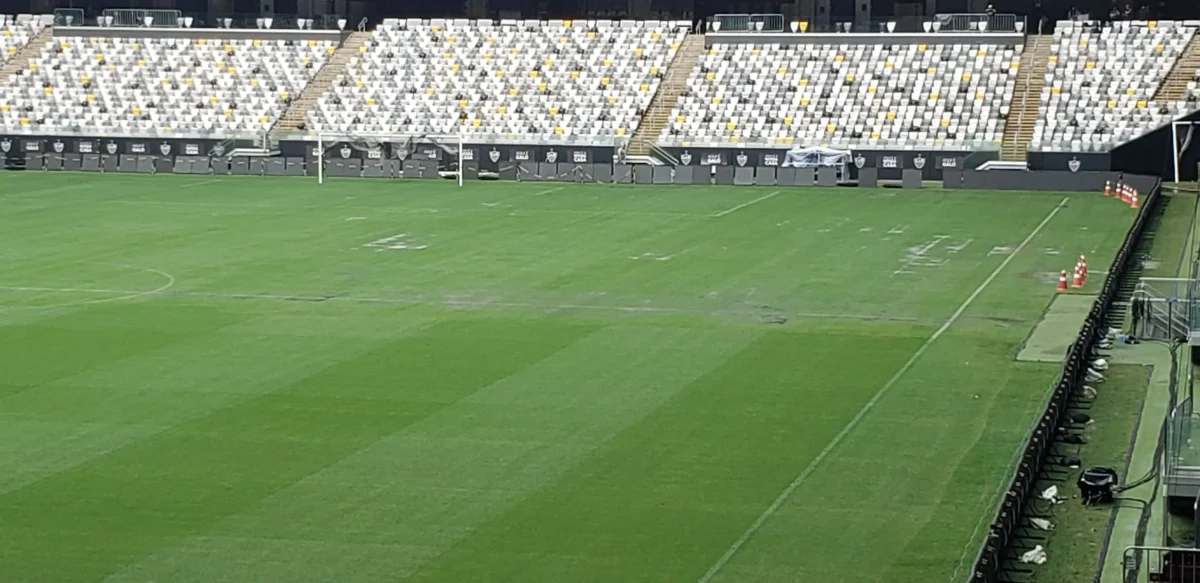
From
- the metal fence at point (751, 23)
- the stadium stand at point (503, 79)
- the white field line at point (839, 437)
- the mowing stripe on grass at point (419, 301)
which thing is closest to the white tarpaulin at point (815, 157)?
the stadium stand at point (503, 79)

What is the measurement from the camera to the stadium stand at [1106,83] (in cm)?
6612

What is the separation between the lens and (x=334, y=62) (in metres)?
79.9

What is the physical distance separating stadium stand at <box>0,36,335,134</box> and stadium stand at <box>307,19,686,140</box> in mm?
2780

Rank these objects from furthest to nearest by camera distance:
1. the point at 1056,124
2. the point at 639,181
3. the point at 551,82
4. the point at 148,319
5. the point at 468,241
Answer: the point at 551,82 < the point at 1056,124 < the point at 639,181 < the point at 468,241 < the point at 148,319

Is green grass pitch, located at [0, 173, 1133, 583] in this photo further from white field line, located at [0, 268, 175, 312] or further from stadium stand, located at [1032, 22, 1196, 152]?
stadium stand, located at [1032, 22, 1196, 152]

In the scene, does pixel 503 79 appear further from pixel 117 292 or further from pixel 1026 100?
pixel 117 292

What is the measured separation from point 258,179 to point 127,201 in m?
9.64

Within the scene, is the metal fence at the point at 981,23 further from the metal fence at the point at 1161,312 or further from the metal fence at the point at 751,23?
the metal fence at the point at 1161,312

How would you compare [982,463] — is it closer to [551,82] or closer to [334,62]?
[551,82]

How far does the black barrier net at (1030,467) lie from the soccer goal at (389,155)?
3699cm

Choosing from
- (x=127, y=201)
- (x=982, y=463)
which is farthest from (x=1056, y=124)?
(x=982, y=463)

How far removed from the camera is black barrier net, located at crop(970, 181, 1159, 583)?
16.3m

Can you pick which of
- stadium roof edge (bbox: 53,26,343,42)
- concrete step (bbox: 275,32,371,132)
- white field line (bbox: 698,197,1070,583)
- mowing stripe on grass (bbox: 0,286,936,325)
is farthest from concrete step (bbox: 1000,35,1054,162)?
mowing stripe on grass (bbox: 0,286,936,325)

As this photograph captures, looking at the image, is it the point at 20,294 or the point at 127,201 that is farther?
the point at 127,201
